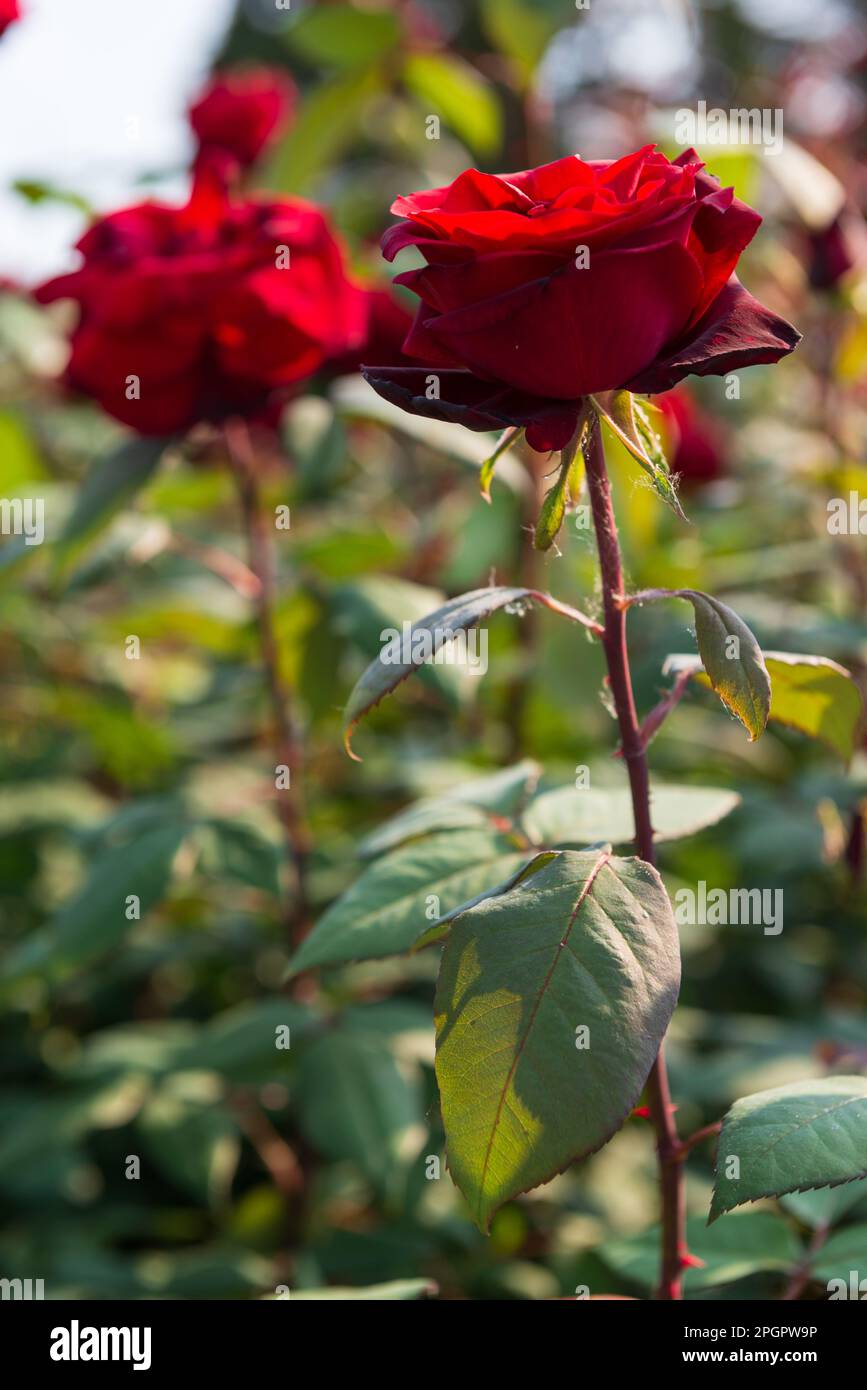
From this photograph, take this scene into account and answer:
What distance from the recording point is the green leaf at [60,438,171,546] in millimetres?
1093

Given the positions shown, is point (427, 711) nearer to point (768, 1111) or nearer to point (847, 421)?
point (847, 421)

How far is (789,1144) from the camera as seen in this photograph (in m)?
0.54

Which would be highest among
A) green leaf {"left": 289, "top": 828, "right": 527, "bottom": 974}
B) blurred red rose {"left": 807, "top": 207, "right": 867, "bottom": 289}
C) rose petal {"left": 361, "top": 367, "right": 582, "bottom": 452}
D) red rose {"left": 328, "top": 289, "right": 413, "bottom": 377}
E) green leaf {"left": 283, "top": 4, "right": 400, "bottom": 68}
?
green leaf {"left": 283, "top": 4, "right": 400, "bottom": 68}

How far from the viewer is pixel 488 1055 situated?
1.63 ft

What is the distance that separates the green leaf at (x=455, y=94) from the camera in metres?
1.78

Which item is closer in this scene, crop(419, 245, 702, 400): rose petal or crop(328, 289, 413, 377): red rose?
crop(419, 245, 702, 400): rose petal

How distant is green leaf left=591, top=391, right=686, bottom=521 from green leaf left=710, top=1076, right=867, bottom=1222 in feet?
0.86

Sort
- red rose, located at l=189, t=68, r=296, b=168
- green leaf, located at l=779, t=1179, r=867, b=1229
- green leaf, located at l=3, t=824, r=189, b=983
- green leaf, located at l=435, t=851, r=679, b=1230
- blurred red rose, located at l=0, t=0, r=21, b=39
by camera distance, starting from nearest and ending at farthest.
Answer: green leaf, located at l=435, t=851, r=679, b=1230 < green leaf, located at l=779, t=1179, r=867, b=1229 < blurred red rose, located at l=0, t=0, r=21, b=39 < green leaf, located at l=3, t=824, r=189, b=983 < red rose, located at l=189, t=68, r=296, b=168

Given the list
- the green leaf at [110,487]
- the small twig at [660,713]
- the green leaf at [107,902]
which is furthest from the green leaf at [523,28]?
the small twig at [660,713]

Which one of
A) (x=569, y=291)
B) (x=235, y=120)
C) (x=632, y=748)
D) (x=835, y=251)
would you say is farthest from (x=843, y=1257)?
(x=235, y=120)

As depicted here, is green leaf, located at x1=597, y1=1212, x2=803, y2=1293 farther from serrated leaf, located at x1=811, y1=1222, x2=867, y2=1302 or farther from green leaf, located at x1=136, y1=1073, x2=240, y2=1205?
green leaf, located at x1=136, y1=1073, x2=240, y2=1205

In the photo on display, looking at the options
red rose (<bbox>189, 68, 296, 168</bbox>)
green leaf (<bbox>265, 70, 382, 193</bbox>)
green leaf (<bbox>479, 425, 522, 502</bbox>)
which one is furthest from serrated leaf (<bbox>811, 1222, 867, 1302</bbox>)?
green leaf (<bbox>265, 70, 382, 193</bbox>)

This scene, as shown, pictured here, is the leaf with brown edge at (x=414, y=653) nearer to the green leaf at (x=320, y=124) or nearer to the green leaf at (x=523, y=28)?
the green leaf at (x=523, y=28)
